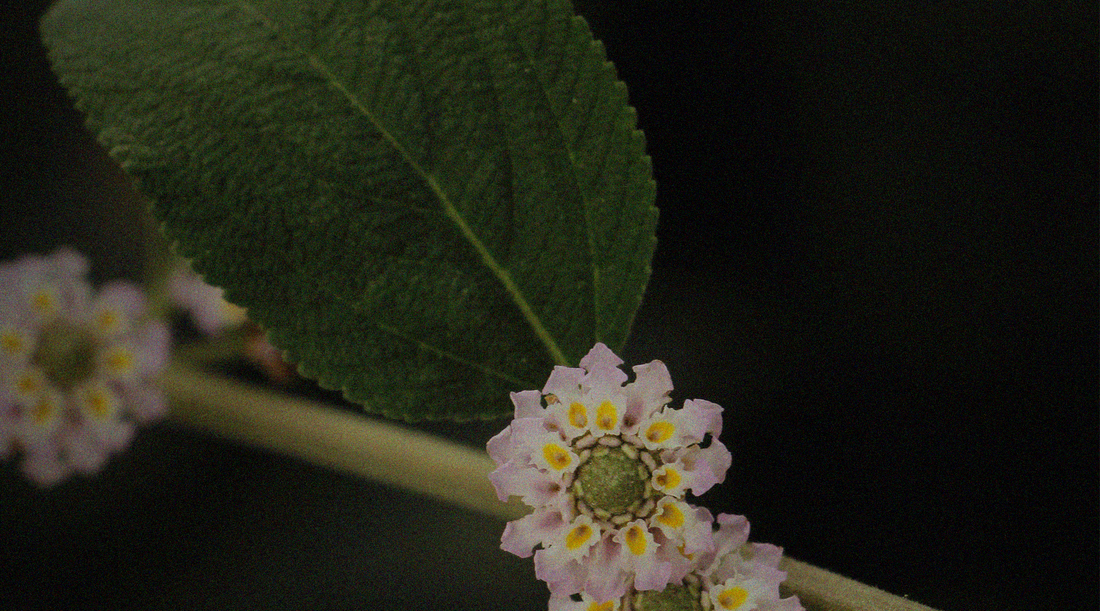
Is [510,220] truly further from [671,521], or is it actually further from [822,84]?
[822,84]

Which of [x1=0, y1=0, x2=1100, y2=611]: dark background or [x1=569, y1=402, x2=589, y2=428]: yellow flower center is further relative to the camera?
[x1=0, y1=0, x2=1100, y2=611]: dark background

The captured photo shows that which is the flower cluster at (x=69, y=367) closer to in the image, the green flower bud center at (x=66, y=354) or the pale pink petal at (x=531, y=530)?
the green flower bud center at (x=66, y=354)

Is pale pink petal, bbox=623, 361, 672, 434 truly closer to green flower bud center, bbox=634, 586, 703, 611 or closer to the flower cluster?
green flower bud center, bbox=634, 586, 703, 611

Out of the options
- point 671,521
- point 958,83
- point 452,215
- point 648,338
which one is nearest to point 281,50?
point 452,215

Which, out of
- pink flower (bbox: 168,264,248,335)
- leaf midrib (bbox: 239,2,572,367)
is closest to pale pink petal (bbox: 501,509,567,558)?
leaf midrib (bbox: 239,2,572,367)

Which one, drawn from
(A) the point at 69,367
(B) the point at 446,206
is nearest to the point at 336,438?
(A) the point at 69,367

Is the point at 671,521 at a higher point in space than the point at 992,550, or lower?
lower
